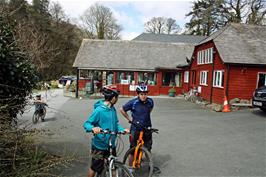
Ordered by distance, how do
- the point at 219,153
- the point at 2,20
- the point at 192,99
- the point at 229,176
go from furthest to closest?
the point at 192,99 → the point at 219,153 → the point at 229,176 → the point at 2,20

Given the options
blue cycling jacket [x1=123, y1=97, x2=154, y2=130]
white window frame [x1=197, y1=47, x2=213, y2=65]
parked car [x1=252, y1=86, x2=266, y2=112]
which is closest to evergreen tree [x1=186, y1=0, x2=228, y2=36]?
white window frame [x1=197, y1=47, x2=213, y2=65]

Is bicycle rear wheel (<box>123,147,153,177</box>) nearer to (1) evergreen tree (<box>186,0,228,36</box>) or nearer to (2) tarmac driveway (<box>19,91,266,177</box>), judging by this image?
(2) tarmac driveway (<box>19,91,266,177</box>)

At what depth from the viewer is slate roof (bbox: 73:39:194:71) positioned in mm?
28391

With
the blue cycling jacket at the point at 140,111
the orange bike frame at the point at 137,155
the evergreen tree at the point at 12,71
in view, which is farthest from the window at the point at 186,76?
the evergreen tree at the point at 12,71

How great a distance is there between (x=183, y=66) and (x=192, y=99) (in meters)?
6.15

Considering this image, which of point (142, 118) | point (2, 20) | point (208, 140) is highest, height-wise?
point (2, 20)

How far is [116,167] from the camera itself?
12.8 feet

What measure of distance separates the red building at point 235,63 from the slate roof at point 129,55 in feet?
26.7

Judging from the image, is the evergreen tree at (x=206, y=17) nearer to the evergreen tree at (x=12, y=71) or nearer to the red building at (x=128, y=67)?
the red building at (x=128, y=67)

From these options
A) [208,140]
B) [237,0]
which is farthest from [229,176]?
[237,0]

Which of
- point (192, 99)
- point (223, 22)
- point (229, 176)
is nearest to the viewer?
point (229, 176)

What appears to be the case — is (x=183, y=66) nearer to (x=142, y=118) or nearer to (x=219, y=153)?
(x=219, y=153)

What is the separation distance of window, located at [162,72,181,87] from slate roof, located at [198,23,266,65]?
9264mm

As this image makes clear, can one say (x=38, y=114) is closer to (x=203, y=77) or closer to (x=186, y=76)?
(x=203, y=77)
